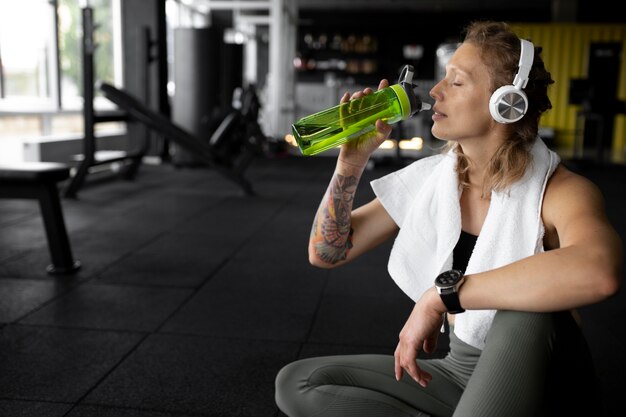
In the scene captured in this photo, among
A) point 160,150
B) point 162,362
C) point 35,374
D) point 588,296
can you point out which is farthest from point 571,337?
point 160,150

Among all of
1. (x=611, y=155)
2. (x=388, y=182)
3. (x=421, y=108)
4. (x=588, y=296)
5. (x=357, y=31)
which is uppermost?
(x=357, y=31)

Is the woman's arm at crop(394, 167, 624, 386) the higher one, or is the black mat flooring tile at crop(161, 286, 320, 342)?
the woman's arm at crop(394, 167, 624, 386)

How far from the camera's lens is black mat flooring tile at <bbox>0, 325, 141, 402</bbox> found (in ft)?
6.22

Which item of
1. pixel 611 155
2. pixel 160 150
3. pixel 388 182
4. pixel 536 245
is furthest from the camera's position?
pixel 611 155

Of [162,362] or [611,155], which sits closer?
[162,362]

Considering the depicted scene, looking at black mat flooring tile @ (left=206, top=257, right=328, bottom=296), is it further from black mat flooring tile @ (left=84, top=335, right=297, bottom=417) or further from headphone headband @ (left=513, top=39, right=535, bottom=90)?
headphone headband @ (left=513, top=39, right=535, bottom=90)

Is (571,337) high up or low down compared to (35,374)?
up

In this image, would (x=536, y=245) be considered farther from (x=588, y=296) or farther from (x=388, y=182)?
(x=388, y=182)

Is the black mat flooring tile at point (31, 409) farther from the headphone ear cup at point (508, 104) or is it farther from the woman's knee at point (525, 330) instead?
the headphone ear cup at point (508, 104)

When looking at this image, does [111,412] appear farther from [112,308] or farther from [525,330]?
[525,330]

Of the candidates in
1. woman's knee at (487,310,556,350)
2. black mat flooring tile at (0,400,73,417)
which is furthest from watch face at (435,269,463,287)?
black mat flooring tile at (0,400,73,417)

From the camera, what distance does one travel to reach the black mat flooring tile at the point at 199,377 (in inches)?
71.6

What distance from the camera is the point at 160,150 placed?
7.30 metres

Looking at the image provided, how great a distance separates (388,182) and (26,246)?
3008 mm
